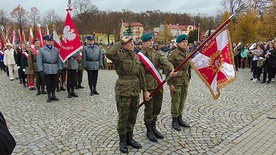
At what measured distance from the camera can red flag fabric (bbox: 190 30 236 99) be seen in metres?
4.46

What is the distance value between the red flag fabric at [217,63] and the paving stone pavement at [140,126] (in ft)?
3.46

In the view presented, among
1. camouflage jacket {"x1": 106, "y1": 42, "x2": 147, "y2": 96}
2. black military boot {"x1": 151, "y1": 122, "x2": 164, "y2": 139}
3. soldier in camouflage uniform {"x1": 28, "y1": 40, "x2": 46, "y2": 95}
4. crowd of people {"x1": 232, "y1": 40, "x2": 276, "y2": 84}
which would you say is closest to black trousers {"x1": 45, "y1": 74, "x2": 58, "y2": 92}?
soldier in camouflage uniform {"x1": 28, "y1": 40, "x2": 46, "y2": 95}

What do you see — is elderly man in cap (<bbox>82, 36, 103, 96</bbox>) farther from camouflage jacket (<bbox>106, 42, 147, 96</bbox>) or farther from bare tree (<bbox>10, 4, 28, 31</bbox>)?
bare tree (<bbox>10, 4, 28, 31</bbox>)

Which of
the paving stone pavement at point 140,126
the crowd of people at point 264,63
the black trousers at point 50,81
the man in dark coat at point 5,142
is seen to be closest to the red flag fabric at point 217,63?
the paving stone pavement at point 140,126

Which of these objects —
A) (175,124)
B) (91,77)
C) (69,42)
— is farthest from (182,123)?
(69,42)

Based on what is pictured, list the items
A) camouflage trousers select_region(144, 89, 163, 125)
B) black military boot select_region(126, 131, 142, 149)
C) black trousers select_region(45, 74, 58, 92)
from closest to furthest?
black military boot select_region(126, 131, 142, 149)
camouflage trousers select_region(144, 89, 163, 125)
black trousers select_region(45, 74, 58, 92)

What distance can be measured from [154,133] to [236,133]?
172 centimetres

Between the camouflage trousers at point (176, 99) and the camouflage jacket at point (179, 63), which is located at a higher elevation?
the camouflage jacket at point (179, 63)

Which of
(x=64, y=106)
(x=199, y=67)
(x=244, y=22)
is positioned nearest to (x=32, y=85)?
(x=64, y=106)

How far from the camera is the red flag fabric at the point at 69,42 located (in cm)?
801

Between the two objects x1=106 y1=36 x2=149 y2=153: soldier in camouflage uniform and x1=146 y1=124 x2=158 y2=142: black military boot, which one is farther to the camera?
x1=146 y1=124 x2=158 y2=142: black military boot

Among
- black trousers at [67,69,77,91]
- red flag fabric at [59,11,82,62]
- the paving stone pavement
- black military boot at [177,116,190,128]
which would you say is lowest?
the paving stone pavement

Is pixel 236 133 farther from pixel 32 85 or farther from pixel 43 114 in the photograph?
pixel 32 85

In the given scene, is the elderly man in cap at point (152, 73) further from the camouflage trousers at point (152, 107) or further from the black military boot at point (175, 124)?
the black military boot at point (175, 124)
